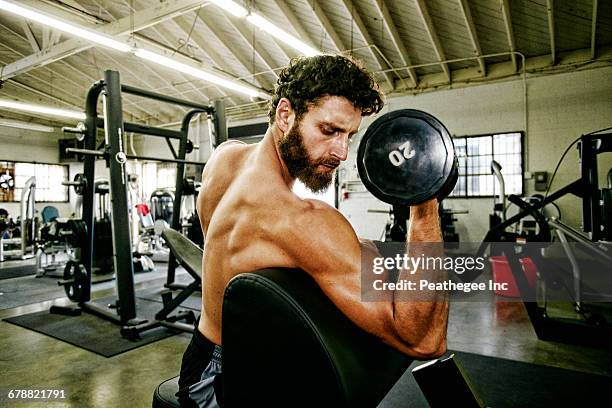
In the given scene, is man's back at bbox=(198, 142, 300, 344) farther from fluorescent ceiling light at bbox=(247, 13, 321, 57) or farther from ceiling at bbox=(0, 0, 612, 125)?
ceiling at bbox=(0, 0, 612, 125)

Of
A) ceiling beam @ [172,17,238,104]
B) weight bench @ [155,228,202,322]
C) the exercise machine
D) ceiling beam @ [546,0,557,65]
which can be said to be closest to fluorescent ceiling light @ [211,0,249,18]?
weight bench @ [155,228,202,322]

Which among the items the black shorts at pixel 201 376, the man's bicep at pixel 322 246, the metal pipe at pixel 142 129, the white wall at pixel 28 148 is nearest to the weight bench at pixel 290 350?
the man's bicep at pixel 322 246

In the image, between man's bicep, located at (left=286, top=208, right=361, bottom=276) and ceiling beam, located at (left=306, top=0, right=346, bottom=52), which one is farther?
ceiling beam, located at (left=306, top=0, right=346, bottom=52)

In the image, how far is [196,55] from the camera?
22.0 ft

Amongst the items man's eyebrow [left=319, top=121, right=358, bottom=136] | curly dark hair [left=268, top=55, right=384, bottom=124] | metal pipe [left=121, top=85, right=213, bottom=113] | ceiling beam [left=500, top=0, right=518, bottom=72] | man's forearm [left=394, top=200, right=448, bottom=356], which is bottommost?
man's forearm [left=394, top=200, right=448, bottom=356]

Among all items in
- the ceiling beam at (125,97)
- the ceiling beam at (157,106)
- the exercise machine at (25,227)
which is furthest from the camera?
the ceiling beam at (157,106)

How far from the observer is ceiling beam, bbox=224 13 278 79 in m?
5.65

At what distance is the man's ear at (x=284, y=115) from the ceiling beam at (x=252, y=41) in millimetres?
4465

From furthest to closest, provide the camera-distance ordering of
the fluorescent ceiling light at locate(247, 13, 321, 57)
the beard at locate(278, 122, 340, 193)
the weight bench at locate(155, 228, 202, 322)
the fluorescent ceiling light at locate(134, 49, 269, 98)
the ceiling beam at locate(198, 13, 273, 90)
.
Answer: the ceiling beam at locate(198, 13, 273, 90) < the fluorescent ceiling light at locate(134, 49, 269, 98) < the fluorescent ceiling light at locate(247, 13, 321, 57) < the weight bench at locate(155, 228, 202, 322) < the beard at locate(278, 122, 340, 193)

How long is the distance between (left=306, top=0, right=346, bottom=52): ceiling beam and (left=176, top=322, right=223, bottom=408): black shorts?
4.82 metres

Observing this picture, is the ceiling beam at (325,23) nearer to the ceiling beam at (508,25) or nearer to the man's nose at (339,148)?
the ceiling beam at (508,25)

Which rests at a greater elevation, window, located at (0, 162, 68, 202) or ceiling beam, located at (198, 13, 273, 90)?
ceiling beam, located at (198, 13, 273, 90)

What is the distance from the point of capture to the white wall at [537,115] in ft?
18.3

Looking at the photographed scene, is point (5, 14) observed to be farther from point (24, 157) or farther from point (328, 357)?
point (328, 357)
